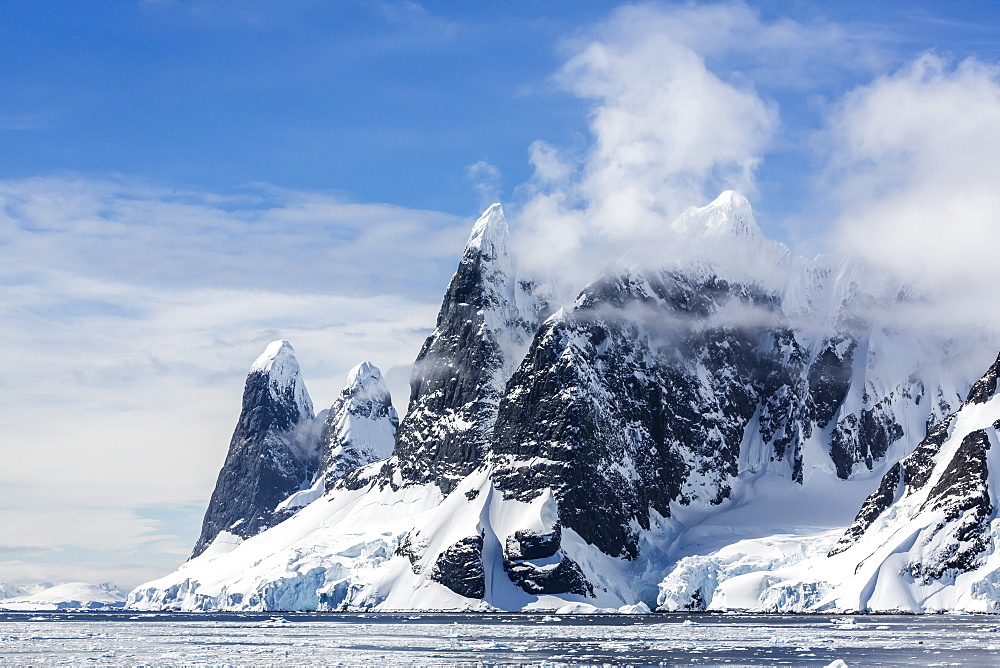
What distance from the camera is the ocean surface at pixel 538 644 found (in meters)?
109

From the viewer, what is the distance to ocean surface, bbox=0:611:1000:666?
4274 inches

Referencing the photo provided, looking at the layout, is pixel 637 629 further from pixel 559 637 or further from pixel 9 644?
pixel 9 644

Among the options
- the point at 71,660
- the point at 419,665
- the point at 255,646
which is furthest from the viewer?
the point at 255,646

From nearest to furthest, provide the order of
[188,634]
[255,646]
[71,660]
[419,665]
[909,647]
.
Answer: [419,665] < [71,660] < [909,647] < [255,646] < [188,634]

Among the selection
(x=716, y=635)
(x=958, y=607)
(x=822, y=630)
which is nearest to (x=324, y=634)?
(x=716, y=635)

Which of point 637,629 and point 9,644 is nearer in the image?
point 9,644

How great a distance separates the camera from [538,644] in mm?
132125

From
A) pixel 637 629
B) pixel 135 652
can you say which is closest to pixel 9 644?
pixel 135 652

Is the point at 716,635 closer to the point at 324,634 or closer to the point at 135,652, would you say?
the point at 324,634

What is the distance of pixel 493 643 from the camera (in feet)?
437

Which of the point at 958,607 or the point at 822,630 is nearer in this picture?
the point at 822,630

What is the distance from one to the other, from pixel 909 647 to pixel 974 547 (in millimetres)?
86835

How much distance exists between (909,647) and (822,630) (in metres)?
33.4

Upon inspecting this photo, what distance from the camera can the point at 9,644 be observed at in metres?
140
